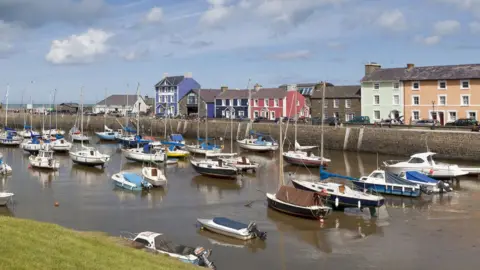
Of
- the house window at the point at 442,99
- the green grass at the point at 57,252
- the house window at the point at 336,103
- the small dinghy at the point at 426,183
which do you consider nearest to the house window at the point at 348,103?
the house window at the point at 336,103

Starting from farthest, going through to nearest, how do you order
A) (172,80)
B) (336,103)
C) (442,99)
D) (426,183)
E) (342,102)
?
(172,80)
(336,103)
(342,102)
(442,99)
(426,183)

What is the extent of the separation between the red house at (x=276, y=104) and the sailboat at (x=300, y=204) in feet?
164

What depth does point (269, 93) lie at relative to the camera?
83375 mm

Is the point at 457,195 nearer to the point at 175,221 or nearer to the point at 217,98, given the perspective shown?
the point at 175,221

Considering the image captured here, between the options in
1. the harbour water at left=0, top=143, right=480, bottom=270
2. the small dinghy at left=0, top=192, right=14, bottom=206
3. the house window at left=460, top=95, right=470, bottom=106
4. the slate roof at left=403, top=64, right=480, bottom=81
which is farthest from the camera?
the house window at left=460, top=95, right=470, bottom=106

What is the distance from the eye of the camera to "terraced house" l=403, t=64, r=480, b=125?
57875 mm

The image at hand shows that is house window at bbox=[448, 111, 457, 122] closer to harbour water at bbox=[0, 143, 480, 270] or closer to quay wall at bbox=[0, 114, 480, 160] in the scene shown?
quay wall at bbox=[0, 114, 480, 160]

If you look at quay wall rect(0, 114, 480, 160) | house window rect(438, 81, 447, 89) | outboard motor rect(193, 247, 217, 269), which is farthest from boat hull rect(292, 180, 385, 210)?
house window rect(438, 81, 447, 89)

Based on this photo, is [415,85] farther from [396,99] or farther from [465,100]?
[465,100]

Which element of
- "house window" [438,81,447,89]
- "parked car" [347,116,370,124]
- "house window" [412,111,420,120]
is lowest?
"parked car" [347,116,370,124]

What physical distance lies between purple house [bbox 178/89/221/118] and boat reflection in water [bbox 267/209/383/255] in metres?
65.5

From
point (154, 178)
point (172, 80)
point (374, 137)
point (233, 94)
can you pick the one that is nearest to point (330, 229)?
point (154, 178)

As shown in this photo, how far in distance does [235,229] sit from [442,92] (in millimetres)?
45563

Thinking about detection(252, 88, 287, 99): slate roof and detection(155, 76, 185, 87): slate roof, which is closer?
detection(252, 88, 287, 99): slate roof
